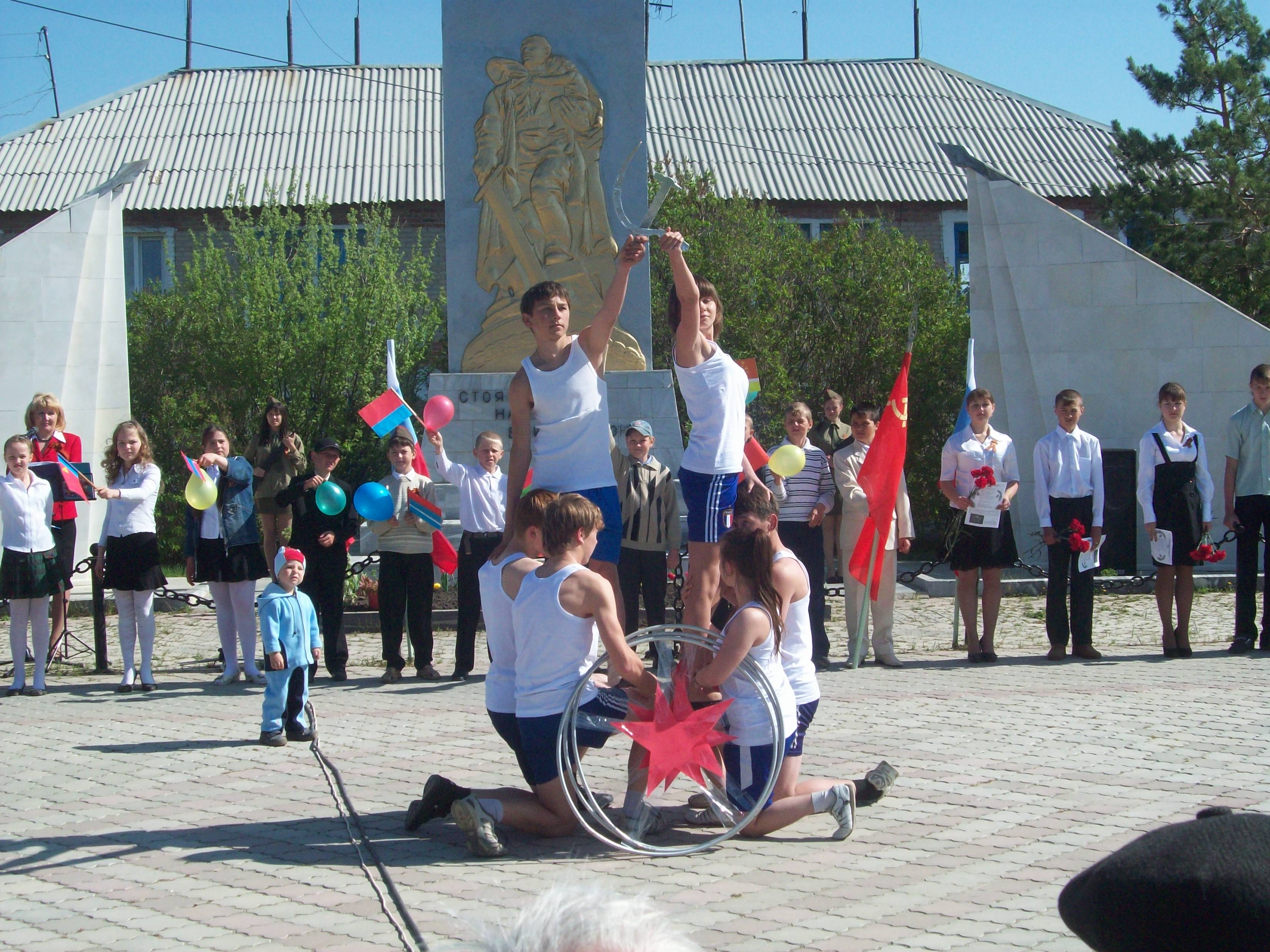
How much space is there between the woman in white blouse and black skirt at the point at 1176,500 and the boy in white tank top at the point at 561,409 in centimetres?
523

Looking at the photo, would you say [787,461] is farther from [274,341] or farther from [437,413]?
[274,341]

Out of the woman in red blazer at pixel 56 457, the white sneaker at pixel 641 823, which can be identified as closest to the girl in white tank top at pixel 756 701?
the white sneaker at pixel 641 823

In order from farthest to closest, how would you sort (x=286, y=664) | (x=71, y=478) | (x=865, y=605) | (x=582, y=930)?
(x=71, y=478) < (x=865, y=605) < (x=286, y=664) < (x=582, y=930)

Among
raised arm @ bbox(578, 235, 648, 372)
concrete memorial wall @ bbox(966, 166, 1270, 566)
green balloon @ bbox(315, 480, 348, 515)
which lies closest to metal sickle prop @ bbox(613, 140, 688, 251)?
raised arm @ bbox(578, 235, 648, 372)

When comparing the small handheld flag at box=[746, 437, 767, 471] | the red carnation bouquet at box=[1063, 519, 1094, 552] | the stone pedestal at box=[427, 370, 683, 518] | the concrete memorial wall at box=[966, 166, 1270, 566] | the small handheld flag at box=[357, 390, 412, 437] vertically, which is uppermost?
the concrete memorial wall at box=[966, 166, 1270, 566]

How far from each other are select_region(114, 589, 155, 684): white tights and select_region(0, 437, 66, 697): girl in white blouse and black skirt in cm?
47

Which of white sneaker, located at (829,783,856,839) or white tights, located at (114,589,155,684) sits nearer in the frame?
white sneaker, located at (829,783,856,839)

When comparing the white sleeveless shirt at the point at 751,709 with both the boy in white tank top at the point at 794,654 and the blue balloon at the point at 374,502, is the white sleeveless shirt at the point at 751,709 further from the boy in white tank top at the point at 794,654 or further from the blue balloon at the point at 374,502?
the blue balloon at the point at 374,502

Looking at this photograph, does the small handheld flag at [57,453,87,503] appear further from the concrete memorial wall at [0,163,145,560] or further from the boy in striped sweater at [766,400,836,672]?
the boy in striped sweater at [766,400,836,672]

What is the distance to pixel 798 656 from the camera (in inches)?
207

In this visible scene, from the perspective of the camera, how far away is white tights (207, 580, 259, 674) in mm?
8766

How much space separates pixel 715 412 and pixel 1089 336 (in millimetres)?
10091

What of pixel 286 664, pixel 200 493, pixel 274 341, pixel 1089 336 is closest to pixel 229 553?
pixel 200 493

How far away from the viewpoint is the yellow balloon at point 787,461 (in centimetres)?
879
